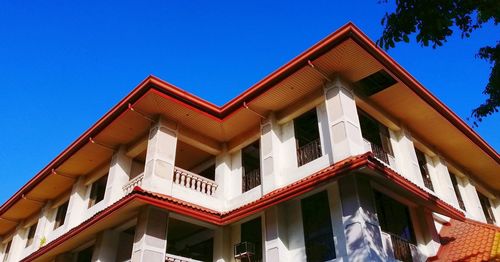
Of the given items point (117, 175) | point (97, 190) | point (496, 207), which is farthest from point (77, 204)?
point (496, 207)

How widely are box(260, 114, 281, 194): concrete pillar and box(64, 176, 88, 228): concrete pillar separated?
7265mm

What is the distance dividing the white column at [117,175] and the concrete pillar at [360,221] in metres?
7.22

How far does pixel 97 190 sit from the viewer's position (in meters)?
15.4

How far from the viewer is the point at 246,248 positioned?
428 inches

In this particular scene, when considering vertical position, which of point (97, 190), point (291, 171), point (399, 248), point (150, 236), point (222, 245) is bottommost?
point (399, 248)

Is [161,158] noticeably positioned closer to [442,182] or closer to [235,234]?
[235,234]

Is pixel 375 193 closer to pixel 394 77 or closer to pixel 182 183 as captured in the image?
pixel 394 77

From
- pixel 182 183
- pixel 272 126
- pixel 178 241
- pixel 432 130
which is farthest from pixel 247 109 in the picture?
pixel 432 130

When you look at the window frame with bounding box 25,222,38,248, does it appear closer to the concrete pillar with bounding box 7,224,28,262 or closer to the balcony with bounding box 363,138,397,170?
the concrete pillar with bounding box 7,224,28,262

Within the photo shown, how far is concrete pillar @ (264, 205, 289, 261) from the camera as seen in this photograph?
10.1 m

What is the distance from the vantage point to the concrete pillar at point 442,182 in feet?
43.9

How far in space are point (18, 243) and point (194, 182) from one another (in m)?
12.4

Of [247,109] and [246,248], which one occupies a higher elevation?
[247,109]

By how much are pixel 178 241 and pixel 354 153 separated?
7.15 meters
